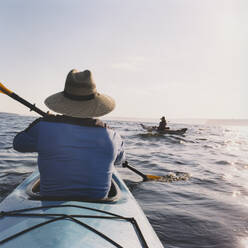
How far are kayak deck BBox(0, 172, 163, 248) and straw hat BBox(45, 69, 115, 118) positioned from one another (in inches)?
39.0

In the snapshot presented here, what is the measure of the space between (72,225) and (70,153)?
0.66 meters

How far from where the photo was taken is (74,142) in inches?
86.9

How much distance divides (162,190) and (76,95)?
216 inches

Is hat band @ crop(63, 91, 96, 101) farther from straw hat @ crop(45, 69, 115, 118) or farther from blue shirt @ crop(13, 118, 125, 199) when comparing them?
blue shirt @ crop(13, 118, 125, 199)

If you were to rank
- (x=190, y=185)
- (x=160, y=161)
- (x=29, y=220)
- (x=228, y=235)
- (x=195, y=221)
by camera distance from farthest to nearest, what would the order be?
(x=160, y=161) → (x=190, y=185) → (x=195, y=221) → (x=228, y=235) → (x=29, y=220)

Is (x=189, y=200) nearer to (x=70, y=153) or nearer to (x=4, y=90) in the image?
(x=70, y=153)

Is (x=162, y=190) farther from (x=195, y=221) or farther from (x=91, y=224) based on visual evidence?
(x=91, y=224)

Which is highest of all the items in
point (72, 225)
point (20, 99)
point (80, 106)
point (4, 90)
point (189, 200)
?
point (4, 90)

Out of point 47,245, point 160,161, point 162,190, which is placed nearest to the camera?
point 47,245

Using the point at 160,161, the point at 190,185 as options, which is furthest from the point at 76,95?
the point at 160,161

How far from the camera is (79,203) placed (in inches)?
94.4

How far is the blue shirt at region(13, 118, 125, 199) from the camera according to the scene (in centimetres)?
220

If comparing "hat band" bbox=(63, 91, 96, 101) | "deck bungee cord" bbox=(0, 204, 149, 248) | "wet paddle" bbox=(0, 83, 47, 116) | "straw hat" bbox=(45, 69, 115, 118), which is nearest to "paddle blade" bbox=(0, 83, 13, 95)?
"wet paddle" bbox=(0, 83, 47, 116)

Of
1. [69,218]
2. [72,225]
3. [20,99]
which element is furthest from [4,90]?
[72,225]
